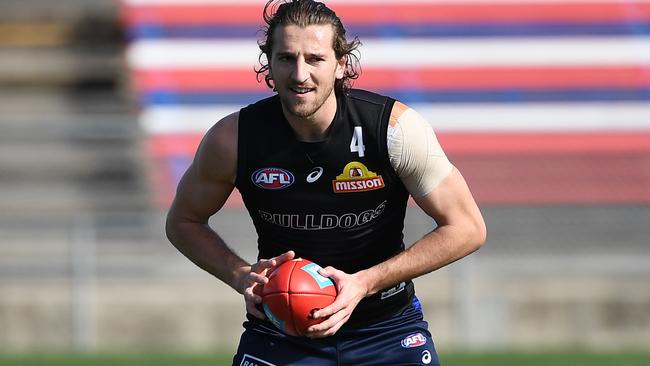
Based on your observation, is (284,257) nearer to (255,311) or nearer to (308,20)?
(255,311)

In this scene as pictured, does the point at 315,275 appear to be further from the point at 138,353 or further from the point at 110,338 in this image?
the point at 110,338

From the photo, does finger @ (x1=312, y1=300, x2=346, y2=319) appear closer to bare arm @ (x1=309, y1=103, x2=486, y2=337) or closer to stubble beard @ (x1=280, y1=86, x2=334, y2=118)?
bare arm @ (x1=309, y1=103, x2=486, y2=337)

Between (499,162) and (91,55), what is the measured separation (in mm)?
5230

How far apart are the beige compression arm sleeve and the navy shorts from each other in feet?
1.92

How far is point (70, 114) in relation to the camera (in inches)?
645

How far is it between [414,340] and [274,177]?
34.0 inches

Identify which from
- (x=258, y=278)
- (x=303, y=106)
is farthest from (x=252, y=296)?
(x=303, y=106)

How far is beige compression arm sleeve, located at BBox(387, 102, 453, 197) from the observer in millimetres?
5324

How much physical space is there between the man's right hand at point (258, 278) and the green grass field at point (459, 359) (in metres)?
5.56

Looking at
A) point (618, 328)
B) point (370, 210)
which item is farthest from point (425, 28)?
point (370, 210)

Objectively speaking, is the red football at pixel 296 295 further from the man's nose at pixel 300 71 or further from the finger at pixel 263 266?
the man's nose at pixel 300 71

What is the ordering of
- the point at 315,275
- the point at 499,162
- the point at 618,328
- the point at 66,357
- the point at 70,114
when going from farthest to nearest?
1. the point at 70,114
2. the point at 499,162
3. the point at 618,328
4. the point at 66,357
5. the point at 315,275

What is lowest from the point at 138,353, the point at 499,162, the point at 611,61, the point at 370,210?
the point at 138,353

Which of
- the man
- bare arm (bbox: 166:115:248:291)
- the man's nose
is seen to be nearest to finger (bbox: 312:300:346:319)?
the man
